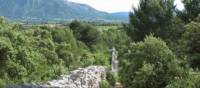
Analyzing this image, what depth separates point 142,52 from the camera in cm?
1301

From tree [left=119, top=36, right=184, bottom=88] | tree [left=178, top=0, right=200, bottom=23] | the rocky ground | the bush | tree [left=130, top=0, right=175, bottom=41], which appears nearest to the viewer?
tree [left=119, top=36, right=184, bottom=88]

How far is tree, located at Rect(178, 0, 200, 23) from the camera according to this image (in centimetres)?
2259

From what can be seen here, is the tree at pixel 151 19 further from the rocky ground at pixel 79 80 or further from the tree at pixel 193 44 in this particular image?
the tree at pixel 193 44

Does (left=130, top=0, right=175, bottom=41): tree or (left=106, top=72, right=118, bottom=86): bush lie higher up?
(left=130, top=0, right=175, bottom=41): tree

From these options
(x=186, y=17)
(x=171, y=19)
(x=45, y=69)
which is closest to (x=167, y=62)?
(x=186, y=17)

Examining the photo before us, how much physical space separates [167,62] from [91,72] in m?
6.67

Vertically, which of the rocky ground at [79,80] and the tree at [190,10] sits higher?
the tree at [190,10]

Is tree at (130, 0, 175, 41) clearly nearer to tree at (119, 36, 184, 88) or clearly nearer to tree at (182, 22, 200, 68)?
tree at (182, 22, 200, 68)

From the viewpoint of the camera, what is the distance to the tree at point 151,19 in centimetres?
2548

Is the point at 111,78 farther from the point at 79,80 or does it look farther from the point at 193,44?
the point at 193,44

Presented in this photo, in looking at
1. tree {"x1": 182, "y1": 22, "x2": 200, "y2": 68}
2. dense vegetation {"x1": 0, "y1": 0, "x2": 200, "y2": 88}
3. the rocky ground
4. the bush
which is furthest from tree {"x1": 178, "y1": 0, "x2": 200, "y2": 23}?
tree {"x1": 182, "y1": 22, "x2": 200, "y2": 68}

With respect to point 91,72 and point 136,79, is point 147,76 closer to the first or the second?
point 136,79

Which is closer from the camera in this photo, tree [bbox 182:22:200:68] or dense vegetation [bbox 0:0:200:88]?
dense vegetation [bbox 0:0:200:88]

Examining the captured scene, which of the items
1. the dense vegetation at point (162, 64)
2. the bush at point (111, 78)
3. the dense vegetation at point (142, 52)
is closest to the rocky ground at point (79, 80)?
the bush at point (111, 78)
